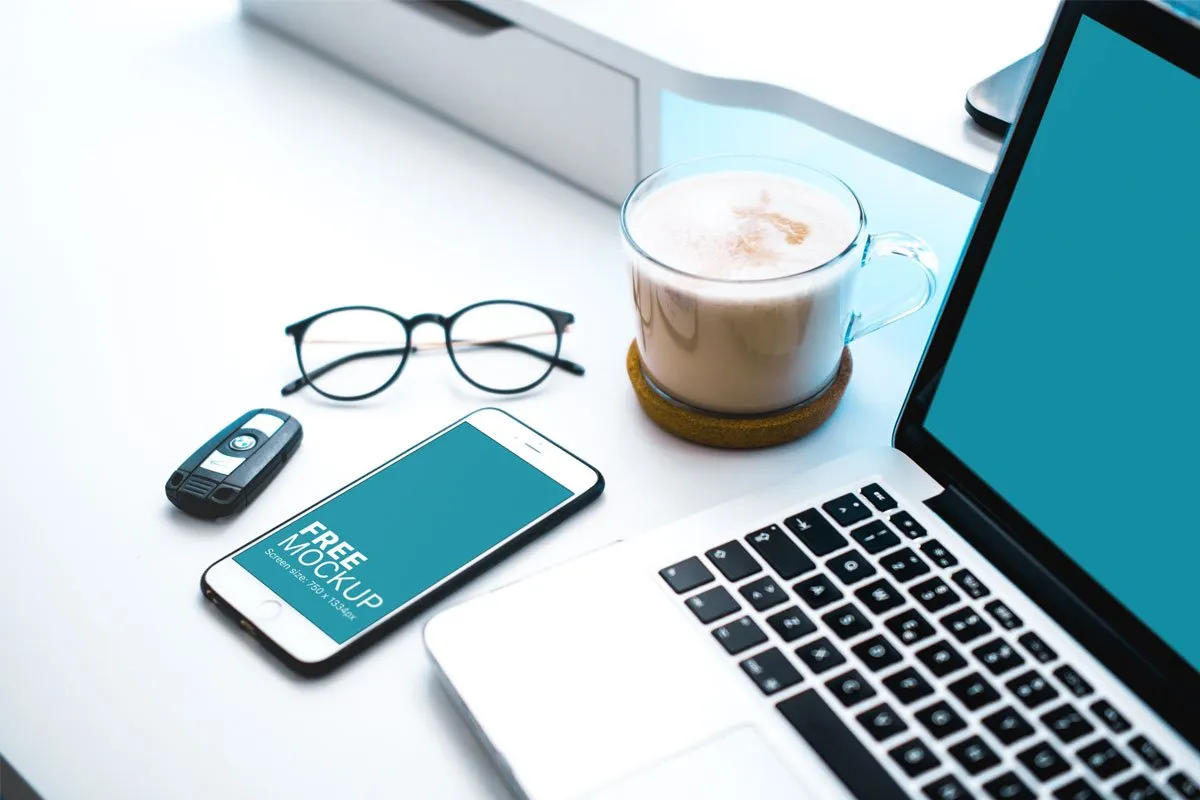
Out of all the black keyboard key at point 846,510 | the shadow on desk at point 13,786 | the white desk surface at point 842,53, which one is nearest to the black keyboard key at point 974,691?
the black keyboard key at point 846,510

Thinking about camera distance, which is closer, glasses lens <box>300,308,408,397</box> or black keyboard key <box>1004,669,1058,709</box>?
black keyboard key <box>1004,669,1058,709</box>

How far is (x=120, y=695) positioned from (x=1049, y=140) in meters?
0.51

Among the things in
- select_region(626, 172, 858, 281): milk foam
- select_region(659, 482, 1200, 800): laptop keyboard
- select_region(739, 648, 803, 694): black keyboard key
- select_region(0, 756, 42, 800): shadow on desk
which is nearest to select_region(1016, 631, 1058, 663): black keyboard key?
select_region(659, 482, 1200, 800): laptop keyboard

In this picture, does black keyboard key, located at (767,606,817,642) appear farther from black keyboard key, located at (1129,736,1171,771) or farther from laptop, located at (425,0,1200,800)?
black keyboard key, located at (1129,736,1171,771)

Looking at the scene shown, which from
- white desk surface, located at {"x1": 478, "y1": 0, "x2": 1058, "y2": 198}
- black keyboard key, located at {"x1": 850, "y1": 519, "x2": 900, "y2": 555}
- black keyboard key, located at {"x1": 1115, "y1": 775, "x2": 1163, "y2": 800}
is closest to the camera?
black keyboard key, located at {"x1": 1115, "y1": 775, "x2": 1163, "y2": 800}

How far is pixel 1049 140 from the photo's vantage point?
54 cm

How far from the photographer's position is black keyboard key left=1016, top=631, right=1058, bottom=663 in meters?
0.53

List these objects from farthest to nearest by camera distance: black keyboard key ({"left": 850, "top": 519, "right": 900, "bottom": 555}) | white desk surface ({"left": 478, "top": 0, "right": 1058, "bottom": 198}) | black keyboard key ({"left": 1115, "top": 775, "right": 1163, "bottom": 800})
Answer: white desk surface ({"left": 478, "top": 0, "right": 1058, "bottom": 198}), black keyboard key ({"left": 850, "top": 519, "right": 900, "bottom": 555}), black keyboard key ({"left": 1115, "top": 775, "right": 1163, "bottom": 800})

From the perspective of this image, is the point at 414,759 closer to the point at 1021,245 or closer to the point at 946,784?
the point at 946,784

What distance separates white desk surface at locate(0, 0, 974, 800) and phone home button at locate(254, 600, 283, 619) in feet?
0.05

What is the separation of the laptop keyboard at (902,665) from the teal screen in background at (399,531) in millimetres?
111

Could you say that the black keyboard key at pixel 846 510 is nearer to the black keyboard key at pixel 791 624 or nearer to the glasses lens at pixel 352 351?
the black keyboard key at pixel 791 624

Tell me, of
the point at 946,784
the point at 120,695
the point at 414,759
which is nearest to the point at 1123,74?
the point at 946,784

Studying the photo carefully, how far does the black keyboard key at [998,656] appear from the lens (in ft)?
1.72
